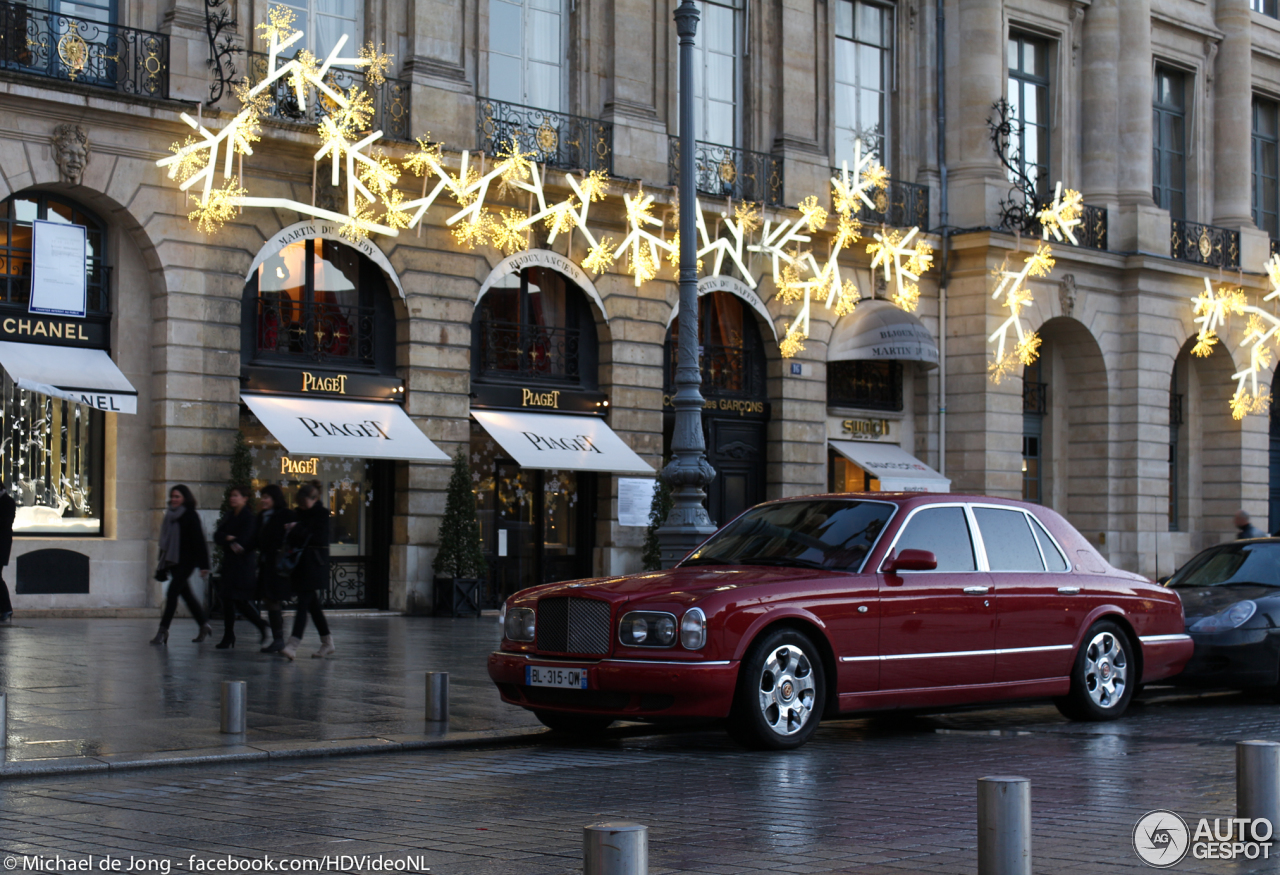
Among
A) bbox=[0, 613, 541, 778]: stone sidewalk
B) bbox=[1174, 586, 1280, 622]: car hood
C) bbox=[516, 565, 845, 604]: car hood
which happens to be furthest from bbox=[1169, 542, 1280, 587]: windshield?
bbox=[0, 613, 541, 778]: stone sidewalk

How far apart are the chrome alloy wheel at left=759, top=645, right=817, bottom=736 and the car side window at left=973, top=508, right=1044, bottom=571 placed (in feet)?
6.99

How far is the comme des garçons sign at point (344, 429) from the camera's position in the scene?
2133 centimetres

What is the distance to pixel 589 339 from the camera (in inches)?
1009

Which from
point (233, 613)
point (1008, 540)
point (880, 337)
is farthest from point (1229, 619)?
point (880, 337)

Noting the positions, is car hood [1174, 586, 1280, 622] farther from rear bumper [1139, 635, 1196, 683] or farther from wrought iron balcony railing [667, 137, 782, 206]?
wrought iron balcony railing [667, 137, 782, 206]

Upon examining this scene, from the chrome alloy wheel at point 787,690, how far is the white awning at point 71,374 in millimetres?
12128

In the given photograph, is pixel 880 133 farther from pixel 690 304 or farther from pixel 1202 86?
pixel 690 304

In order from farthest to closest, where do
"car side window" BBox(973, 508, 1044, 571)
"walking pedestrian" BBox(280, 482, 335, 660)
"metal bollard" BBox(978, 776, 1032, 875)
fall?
"walking pedestrian" BBox(280, 482, 335, 660), "car side window" BBox(973, 508, 1044, 571), "metal bollard" BBox(978, 776, 1032, 875)

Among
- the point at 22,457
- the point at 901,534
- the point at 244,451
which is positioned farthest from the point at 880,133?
the point at 901,534

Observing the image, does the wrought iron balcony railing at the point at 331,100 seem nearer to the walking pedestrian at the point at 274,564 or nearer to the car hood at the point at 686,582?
the walking pedestrian at the point at 274,564

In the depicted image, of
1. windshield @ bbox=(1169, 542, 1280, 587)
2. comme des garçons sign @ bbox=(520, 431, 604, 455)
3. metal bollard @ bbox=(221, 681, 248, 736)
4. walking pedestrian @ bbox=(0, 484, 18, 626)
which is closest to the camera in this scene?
metal bollard @ bbox=(221, 681, 248, 736)

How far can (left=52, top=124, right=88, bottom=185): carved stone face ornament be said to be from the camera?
64.8 feet

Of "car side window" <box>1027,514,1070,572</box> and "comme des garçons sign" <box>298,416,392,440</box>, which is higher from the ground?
"comme des garçons sign" <box>298,416,392,440</box>

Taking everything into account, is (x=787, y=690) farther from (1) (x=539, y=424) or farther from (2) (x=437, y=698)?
(1) (x=539, y=424)
